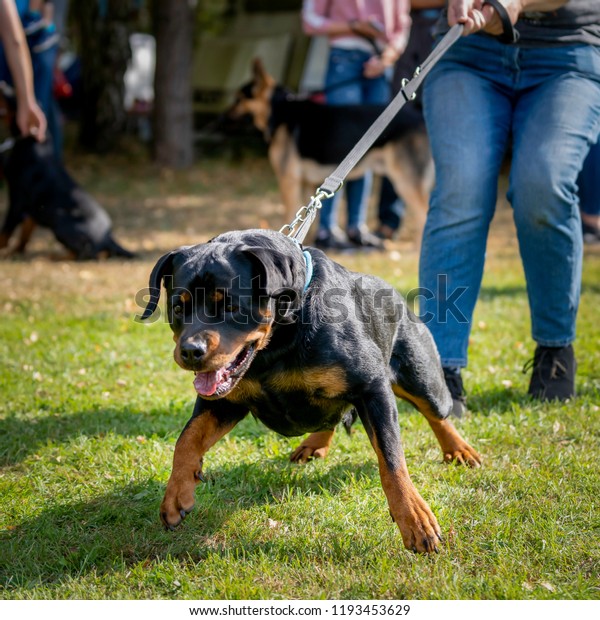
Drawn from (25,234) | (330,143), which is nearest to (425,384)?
(330,143)

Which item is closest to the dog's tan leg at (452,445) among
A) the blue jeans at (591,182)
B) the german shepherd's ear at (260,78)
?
the blue jeans at (591,182)

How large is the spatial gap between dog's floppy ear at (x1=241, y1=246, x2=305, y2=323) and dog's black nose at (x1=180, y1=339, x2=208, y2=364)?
0.90 feet

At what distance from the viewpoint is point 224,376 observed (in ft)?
9.02

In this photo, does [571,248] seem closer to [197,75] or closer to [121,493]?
[121,493]

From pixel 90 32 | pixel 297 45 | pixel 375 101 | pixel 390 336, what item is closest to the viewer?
pixel 390 336

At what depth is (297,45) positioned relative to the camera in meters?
17.2

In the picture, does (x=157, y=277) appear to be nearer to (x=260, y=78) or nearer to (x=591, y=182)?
(x=591, y=182)

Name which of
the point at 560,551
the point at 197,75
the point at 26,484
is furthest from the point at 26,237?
the point at 197,75

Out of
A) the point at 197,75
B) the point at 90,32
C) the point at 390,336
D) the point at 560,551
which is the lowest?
the point at 197,75

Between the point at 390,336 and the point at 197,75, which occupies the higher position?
the point at 390,336

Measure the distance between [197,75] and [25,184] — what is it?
998 centimetres

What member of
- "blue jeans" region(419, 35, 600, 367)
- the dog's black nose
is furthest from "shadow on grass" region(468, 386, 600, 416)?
the dog's black nose

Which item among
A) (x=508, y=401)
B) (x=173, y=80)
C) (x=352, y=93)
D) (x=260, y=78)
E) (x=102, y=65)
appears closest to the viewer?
(x=508, y=401)

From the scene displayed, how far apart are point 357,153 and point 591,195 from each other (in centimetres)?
385
